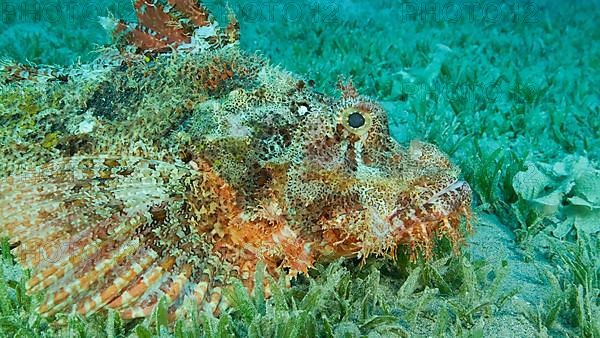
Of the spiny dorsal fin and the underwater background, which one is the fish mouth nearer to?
the underwater background

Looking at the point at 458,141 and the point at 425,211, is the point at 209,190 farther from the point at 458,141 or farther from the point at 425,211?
the point at 458,141

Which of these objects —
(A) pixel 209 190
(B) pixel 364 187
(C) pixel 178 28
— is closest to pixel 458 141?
(B) pixel 364 187

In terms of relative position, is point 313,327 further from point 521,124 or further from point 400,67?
point 400,67

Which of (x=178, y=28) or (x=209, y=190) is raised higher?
(x=178, y=28)

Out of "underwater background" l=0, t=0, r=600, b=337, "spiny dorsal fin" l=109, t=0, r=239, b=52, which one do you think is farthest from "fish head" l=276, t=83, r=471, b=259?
"spiny dorsal fin" l=109, t=0, r=239, b=52

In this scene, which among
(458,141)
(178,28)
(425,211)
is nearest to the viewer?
(425,211)

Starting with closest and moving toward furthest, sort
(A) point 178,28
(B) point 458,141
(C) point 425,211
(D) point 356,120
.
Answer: (C) point 425,211, (D) point 356,120, (A) point 178,28, (B) point 458,141

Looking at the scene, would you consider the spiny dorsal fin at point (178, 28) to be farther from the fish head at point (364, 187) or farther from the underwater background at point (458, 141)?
the fish head at point (364, 187)

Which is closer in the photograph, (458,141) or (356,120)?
(356,120)
